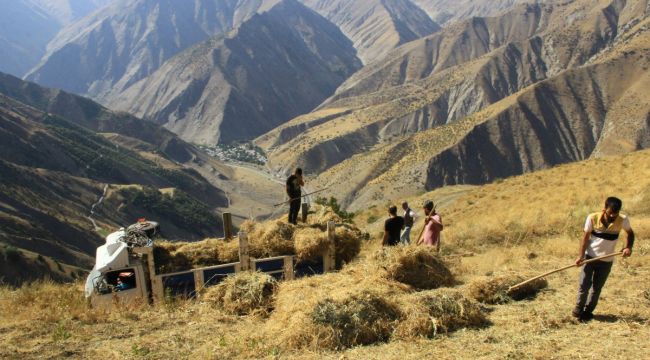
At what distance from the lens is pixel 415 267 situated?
1018 cm

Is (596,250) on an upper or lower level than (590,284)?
upper

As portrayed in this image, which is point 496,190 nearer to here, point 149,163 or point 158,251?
point 158,251

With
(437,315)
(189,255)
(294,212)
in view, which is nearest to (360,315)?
(437,315)

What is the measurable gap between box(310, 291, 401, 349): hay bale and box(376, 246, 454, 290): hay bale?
5.69ft

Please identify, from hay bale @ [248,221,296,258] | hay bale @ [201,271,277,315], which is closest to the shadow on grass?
hay bale @ [201,271,277,315]

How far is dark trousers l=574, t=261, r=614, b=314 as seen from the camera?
815 centimetres

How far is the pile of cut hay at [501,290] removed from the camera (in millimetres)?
9430

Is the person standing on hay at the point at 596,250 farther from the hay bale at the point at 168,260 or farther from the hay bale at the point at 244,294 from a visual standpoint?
the hay bale at the point at 168,260

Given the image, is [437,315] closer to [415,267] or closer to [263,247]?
[415,267]

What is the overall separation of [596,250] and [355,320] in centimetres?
365

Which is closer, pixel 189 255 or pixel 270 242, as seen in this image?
pixel 189 255

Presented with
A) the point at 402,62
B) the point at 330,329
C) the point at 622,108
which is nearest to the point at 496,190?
the point at 330,329

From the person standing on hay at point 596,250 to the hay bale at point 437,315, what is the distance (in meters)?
1.45

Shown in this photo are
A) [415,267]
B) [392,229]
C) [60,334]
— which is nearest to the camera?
[60,334]
